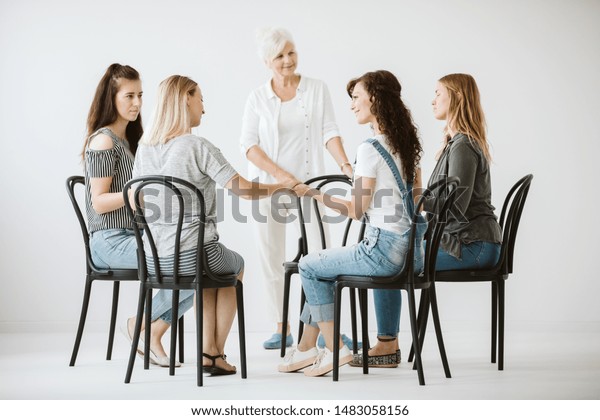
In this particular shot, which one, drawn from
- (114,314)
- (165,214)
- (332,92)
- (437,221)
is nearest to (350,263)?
(437,221)

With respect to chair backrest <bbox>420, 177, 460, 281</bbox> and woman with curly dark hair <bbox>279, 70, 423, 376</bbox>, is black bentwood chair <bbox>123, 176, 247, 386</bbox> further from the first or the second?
chair backrest <bbox>420, 177, 460, 281</bbox>

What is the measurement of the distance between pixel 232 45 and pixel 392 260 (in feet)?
7.86

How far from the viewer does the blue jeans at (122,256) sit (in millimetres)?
3193

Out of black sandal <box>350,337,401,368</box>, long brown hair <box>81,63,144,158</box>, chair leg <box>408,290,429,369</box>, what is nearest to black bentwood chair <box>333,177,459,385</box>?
chair leg <box>408,290,429,369</box>

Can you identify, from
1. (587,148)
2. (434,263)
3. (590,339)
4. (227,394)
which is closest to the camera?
(227,394)

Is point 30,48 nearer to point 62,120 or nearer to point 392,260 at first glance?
point 62,120

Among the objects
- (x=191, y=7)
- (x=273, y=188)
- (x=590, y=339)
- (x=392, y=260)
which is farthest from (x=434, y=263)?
(x=191, y=7)

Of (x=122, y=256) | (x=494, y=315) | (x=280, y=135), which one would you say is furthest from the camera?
(x=280, y=135)

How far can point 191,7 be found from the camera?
4.80 m

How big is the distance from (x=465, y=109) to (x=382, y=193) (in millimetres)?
639

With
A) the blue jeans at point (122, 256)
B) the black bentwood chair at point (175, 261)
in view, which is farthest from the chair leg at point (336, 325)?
the blue jeans at point (122, 256)

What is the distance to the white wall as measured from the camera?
4.75 m

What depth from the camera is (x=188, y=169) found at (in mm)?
2900

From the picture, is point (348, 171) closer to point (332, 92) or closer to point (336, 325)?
point (336, 325)
